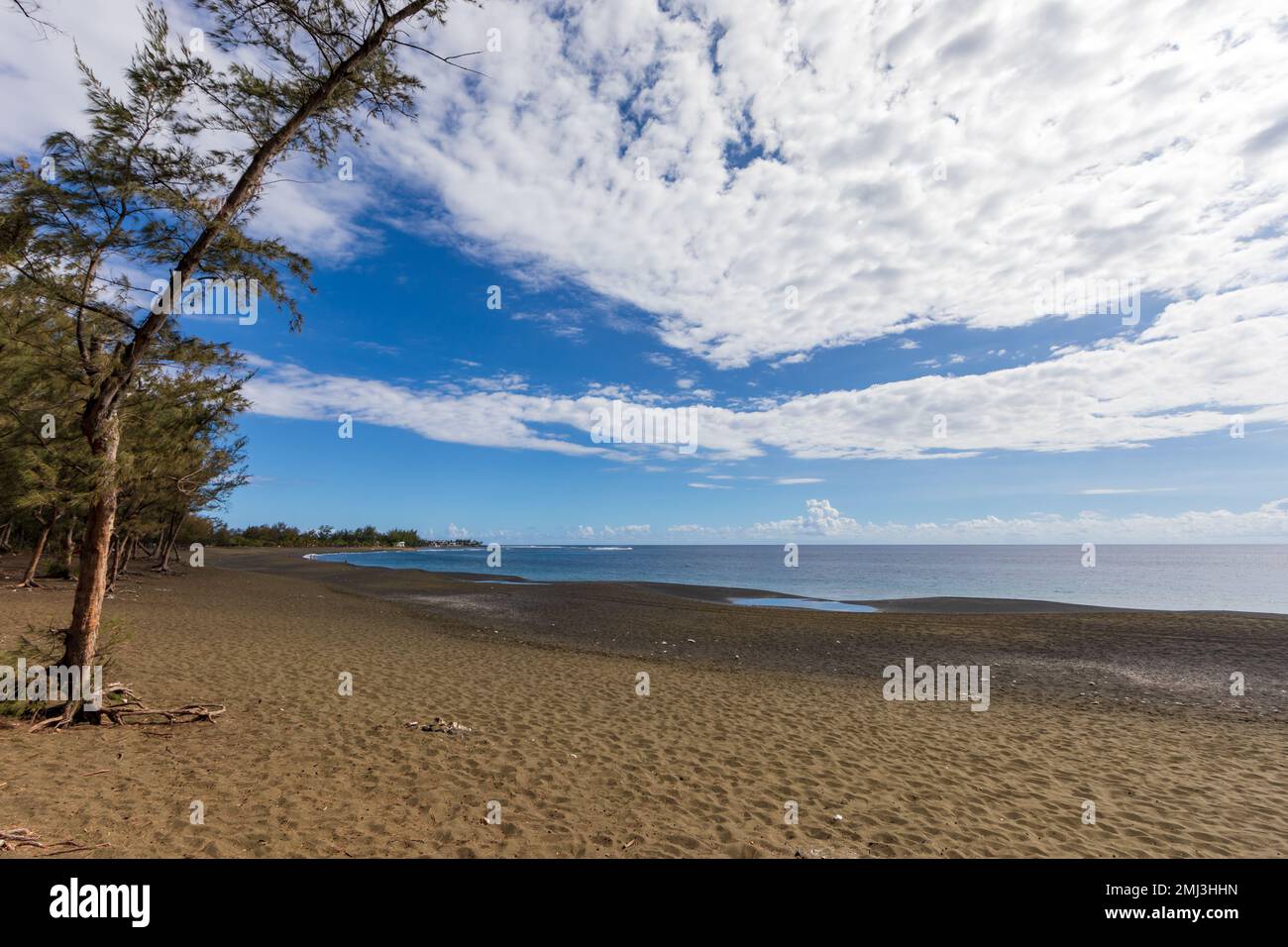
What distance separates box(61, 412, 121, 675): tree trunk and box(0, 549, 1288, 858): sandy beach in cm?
87

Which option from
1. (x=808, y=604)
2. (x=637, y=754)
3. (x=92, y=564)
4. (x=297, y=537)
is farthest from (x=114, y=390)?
(x=297, y=537)

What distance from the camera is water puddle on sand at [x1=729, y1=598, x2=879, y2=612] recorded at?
3456 centimetres

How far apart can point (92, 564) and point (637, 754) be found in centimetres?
849

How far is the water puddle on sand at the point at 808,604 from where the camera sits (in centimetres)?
3456

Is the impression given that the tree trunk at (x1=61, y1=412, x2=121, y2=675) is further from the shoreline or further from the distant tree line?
the distant tree line

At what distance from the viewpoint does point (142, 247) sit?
8133mm

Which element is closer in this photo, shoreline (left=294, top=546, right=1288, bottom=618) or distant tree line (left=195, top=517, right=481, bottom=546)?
shoreline (left=294, top=546, right=1288, bottom=618)

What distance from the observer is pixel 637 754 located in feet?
28.1

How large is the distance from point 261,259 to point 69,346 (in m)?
3.43

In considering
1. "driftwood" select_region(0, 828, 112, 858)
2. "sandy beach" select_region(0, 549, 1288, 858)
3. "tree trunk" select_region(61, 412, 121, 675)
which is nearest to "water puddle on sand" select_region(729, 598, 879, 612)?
"sandy beach" select_region(0, 549, 1288, 858)

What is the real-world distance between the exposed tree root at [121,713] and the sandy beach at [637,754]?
293 millimetres

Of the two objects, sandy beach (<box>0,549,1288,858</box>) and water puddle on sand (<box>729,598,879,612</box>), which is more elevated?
sandy beach (<box>0,549,1288,858</box>)
